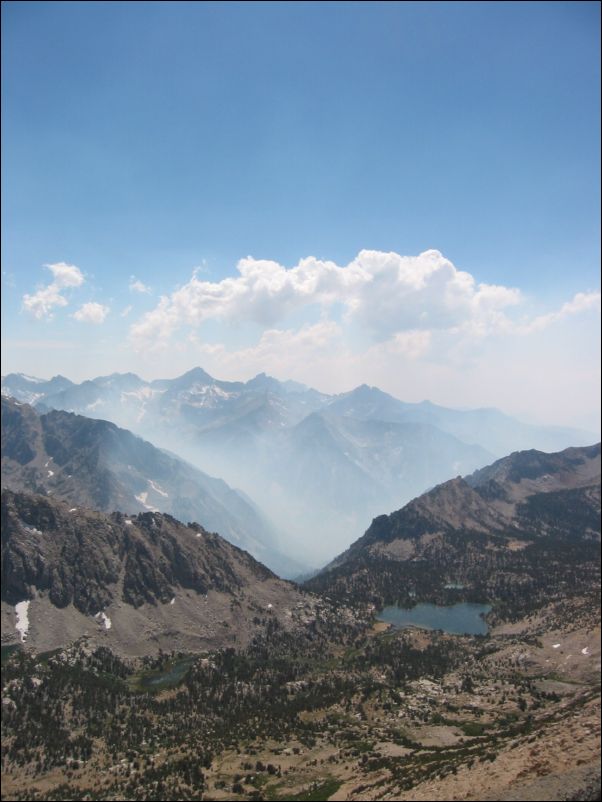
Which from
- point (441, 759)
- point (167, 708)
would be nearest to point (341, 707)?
point (167, 708)

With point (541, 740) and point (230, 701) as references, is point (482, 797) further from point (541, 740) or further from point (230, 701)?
point (230, 701)

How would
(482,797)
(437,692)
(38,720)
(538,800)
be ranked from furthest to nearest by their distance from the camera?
(437,692) < (38,720) < (482,797) < (538,800)

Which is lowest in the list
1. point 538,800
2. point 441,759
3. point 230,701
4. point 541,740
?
point 230,701

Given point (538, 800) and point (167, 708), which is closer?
point (538, 800)

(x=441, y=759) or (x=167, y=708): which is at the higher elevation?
(x=441, y=759)

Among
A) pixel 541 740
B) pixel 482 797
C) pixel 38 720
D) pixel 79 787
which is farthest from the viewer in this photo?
pixel 38 720

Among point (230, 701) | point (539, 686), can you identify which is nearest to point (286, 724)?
point (230, 701)

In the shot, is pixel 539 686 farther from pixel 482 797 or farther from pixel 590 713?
pixel 482 797
